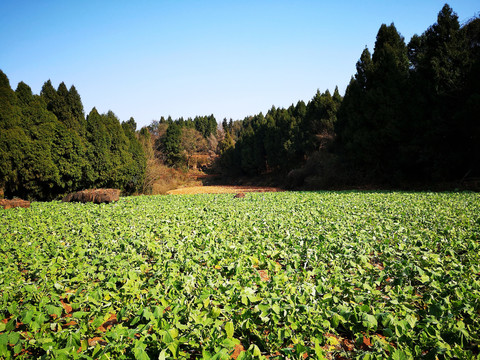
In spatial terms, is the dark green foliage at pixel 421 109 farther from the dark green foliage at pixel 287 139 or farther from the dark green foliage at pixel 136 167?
the dark green foliage at pixel 136 167

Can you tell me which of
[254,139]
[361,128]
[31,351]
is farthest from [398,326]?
[254,139]

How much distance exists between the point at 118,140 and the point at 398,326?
2168cm

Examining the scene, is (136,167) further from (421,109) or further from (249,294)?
(421,109)

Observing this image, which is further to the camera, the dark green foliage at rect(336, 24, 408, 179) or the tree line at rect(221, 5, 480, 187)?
the dark green foliage at rect(336, 24, 408, 179)

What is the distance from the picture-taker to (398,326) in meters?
1.99

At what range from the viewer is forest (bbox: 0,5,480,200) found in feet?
44.1

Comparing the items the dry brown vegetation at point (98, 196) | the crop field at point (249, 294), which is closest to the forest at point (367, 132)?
the dry brown vegetation at point (98, 196)

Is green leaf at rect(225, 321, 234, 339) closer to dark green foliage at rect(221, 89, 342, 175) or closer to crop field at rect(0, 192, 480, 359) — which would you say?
crop field at rect(0, 192, 480, 359)

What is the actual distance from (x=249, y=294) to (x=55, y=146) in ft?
54.4

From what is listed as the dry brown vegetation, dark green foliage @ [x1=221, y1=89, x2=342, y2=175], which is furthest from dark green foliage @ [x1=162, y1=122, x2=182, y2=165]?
the dry brown vegetation

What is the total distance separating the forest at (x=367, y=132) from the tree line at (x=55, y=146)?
52 millimetres

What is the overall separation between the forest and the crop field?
10446 millimetres

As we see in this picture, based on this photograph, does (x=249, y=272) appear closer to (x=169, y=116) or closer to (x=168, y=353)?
(x=168, y=353)

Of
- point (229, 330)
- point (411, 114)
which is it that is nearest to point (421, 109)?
point (411, 114)
